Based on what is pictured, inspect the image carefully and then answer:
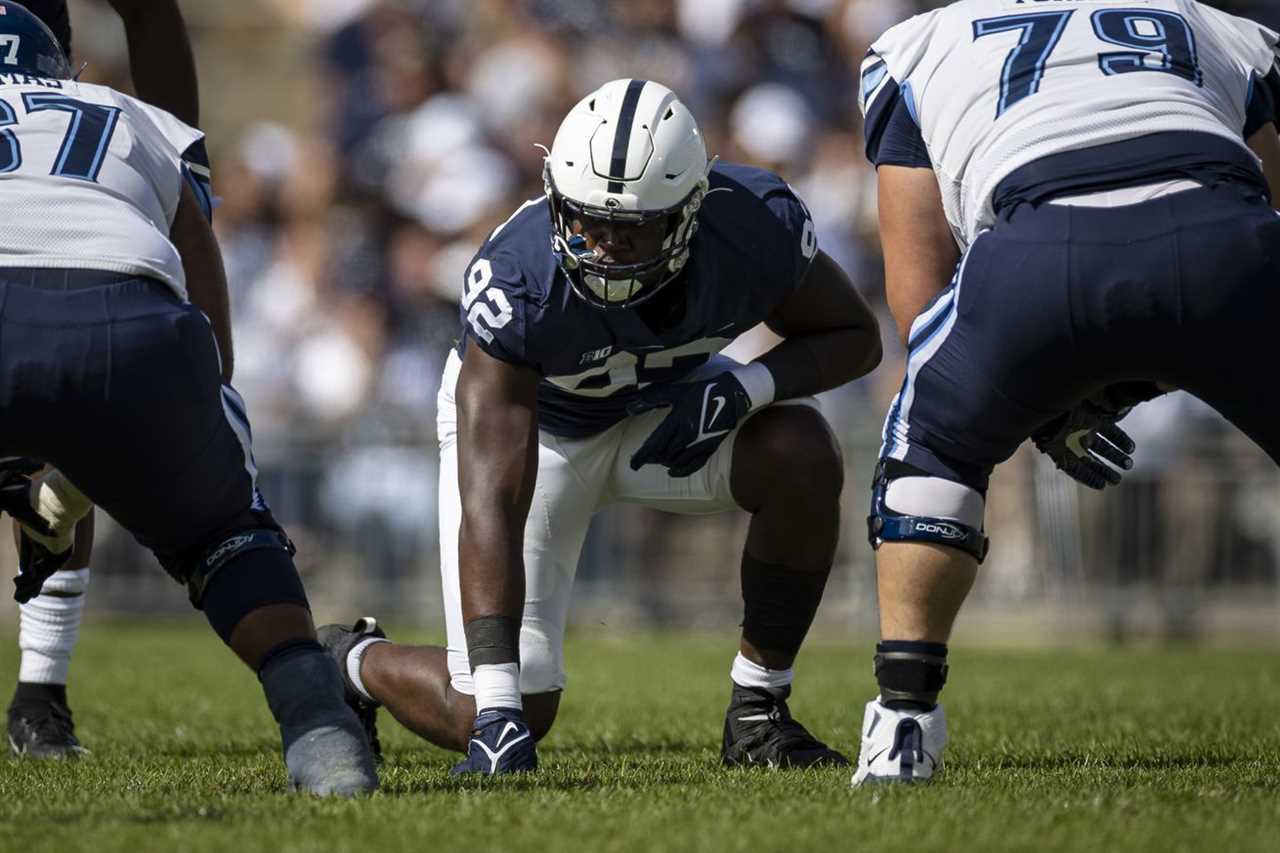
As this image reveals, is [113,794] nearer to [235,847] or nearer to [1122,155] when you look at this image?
[235,847]

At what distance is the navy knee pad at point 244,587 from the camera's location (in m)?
3.64

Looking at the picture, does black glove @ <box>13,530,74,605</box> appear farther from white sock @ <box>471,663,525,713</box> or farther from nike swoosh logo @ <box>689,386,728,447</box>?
nike swoosh logo @ <box>689,386,728,447</box>

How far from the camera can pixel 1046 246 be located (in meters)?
3.49

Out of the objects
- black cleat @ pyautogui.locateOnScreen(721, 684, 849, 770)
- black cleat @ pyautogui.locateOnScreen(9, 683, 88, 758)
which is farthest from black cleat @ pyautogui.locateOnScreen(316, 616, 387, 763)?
black cleat @ pyautogui.locateOnScreen(721, 684, 849, 770)

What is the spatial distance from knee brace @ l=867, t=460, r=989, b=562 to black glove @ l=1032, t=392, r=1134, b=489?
422 millimetres

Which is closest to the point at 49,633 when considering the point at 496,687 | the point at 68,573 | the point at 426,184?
the point at 68,573

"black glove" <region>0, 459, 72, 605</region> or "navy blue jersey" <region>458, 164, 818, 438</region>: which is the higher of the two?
"navy blue jersey" <region>458, 164, 818, 438</region>

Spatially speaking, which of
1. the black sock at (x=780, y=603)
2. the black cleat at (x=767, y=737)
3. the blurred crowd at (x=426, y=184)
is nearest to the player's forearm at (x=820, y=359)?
the black sock at (x=780, y=603)

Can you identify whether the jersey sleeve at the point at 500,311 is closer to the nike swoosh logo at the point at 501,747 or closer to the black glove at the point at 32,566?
the nike swoosh logo at the point at 501,747

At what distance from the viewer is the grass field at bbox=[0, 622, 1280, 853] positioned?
3.12 metres

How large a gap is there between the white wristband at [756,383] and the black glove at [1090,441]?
814mm

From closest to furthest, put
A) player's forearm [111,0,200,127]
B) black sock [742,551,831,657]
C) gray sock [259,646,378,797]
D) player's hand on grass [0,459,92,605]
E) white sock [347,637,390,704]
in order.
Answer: gray sock [259,646,378,797], player's hand on grass [0,459,92,605], black sock [742,551,831,657], white sock [347,637,390,704], player's forearm [111,0,200,127]

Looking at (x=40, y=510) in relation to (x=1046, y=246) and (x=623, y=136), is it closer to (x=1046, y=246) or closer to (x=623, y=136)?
(x=623, y=136)

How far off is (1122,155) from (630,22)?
894cm
